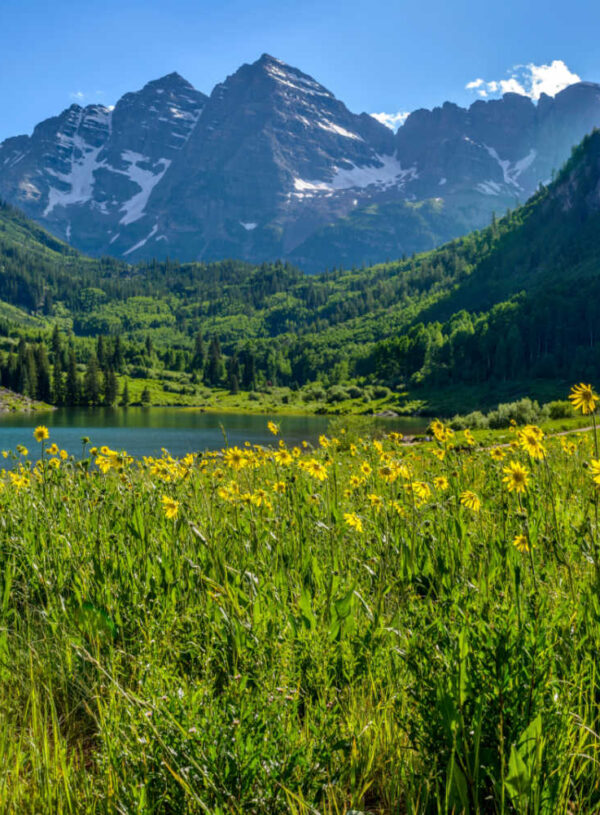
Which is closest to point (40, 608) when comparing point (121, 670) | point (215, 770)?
point (121, 670)

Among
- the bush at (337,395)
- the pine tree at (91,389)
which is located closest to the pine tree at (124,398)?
the pine tree at (91,389)

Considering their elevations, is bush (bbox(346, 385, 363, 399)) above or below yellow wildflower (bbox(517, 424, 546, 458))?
above

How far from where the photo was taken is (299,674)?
2.52 metres

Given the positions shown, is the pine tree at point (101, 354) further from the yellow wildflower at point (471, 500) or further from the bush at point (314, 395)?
the yellow wildflower at point (471, 500)

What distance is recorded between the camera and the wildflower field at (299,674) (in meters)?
1.91

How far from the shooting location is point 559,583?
3.50 meters

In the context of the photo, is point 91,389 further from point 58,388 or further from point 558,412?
point 558,412

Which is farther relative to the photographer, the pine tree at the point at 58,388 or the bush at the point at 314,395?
the bush at the point at 314,395

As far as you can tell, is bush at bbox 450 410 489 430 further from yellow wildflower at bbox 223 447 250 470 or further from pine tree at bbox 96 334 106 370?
pine tree at bbox 96 334 106 370

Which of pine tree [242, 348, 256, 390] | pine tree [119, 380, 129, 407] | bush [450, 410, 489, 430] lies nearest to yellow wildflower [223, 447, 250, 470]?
bush [450, 410, 489, 430]

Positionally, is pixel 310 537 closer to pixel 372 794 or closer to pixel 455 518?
pixel 455 518

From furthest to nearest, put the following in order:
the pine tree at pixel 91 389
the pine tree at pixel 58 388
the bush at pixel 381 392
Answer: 1. the pine tree at pixel 91 389
2. the pine tree at pixel 58 388
3. the bush at pixel 381 392

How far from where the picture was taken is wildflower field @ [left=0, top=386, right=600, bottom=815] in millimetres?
1910

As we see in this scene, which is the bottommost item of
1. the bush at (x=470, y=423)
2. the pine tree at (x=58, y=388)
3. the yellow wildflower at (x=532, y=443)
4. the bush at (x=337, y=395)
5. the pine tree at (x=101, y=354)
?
the bush at (x=470, y=423)
